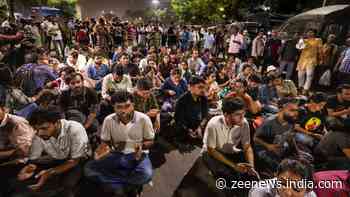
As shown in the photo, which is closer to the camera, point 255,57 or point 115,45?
point 255,57

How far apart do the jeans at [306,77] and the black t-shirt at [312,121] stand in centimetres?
406

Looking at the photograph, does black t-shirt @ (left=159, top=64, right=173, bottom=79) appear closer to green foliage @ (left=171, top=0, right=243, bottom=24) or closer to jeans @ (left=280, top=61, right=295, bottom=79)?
jeans @ (left=280, top=61, right=295, bottom=79)

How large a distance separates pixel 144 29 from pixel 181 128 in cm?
1139

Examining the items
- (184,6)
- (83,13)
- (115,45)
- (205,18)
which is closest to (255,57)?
(115,45)

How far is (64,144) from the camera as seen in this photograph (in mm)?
2893

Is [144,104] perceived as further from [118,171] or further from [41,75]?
[41,75]

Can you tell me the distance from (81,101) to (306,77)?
6204 millimetres

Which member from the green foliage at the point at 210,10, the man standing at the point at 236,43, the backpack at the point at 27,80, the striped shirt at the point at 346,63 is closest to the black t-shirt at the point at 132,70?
the backpack at the point at 27,80

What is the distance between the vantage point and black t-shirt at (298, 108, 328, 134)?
3.84 meters

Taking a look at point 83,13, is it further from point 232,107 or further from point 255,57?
point 232,107

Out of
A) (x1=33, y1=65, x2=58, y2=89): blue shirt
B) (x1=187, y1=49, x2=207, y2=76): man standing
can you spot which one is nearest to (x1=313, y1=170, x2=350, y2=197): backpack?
(x1=33, y1=65, x2=58, y2=89): blue shirt

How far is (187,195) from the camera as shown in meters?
3.38

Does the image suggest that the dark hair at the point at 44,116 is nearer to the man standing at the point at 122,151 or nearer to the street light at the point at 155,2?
the man standing at the point at 122,151

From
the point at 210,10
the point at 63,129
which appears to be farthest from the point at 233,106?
the point at 210,10
